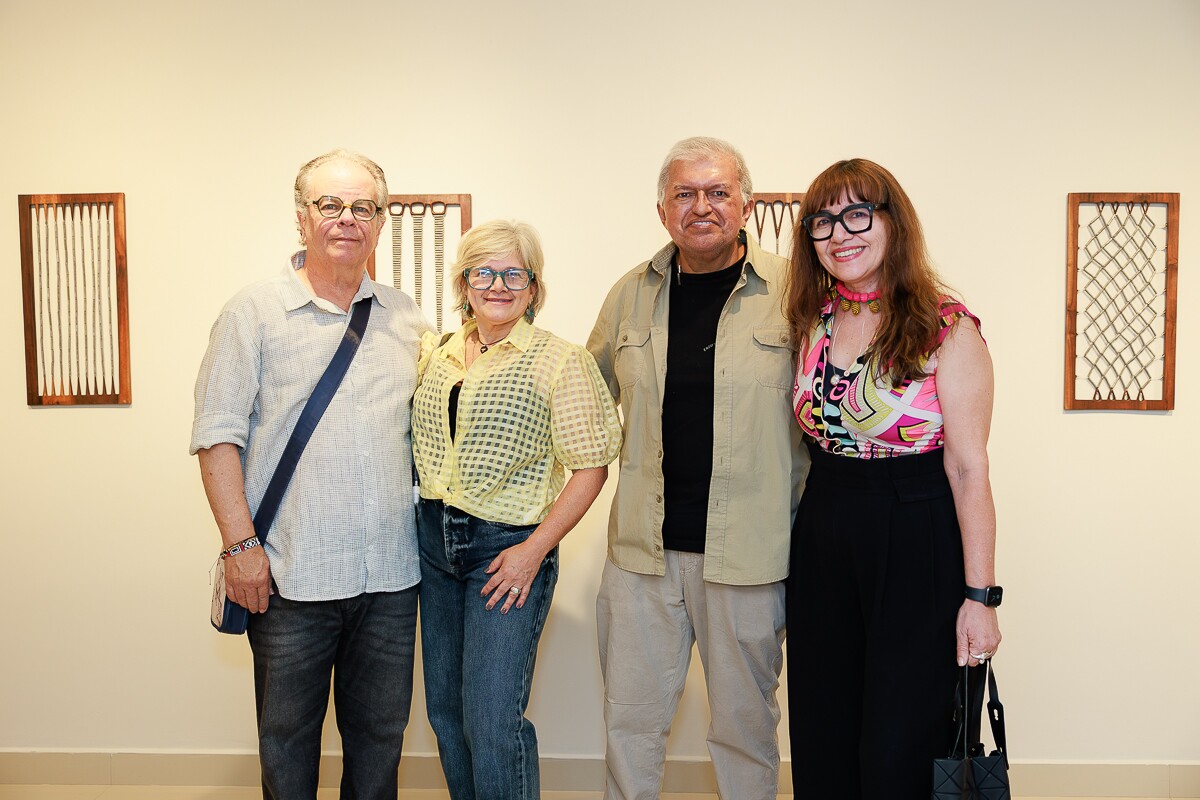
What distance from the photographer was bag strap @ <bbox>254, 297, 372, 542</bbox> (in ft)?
6.39

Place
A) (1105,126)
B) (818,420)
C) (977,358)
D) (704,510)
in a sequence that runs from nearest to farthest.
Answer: (977,358) < (818,420) < (704,510) < (1105,126)

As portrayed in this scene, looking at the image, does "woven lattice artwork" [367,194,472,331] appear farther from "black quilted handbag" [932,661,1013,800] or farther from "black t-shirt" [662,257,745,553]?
"black quilted handbag" [932,661,1013,800]

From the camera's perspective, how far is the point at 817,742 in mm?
1909

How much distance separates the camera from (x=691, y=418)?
82.4 inches

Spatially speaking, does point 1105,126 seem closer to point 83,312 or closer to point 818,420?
point 818,420

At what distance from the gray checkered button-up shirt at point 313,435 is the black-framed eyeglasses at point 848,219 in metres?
1.02

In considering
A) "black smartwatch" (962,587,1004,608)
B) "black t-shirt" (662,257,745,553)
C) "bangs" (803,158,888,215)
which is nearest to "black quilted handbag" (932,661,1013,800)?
"black smartwatch" (962,587,1004,608)

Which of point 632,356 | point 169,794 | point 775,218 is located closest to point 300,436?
point 632,356

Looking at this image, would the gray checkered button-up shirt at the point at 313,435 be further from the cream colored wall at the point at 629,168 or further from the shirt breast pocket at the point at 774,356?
the cream colored wall at the point at 629,168

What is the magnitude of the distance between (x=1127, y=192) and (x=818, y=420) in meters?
1.64

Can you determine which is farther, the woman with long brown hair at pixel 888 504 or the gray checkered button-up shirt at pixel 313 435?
the gray checkered button-up shirt at pixel 313 435

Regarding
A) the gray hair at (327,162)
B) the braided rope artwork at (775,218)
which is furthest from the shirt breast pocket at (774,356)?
the gray hair at (327,162)

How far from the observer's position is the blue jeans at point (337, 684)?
77.6 inches

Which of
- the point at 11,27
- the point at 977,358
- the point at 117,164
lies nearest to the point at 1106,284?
the point at 977,358
